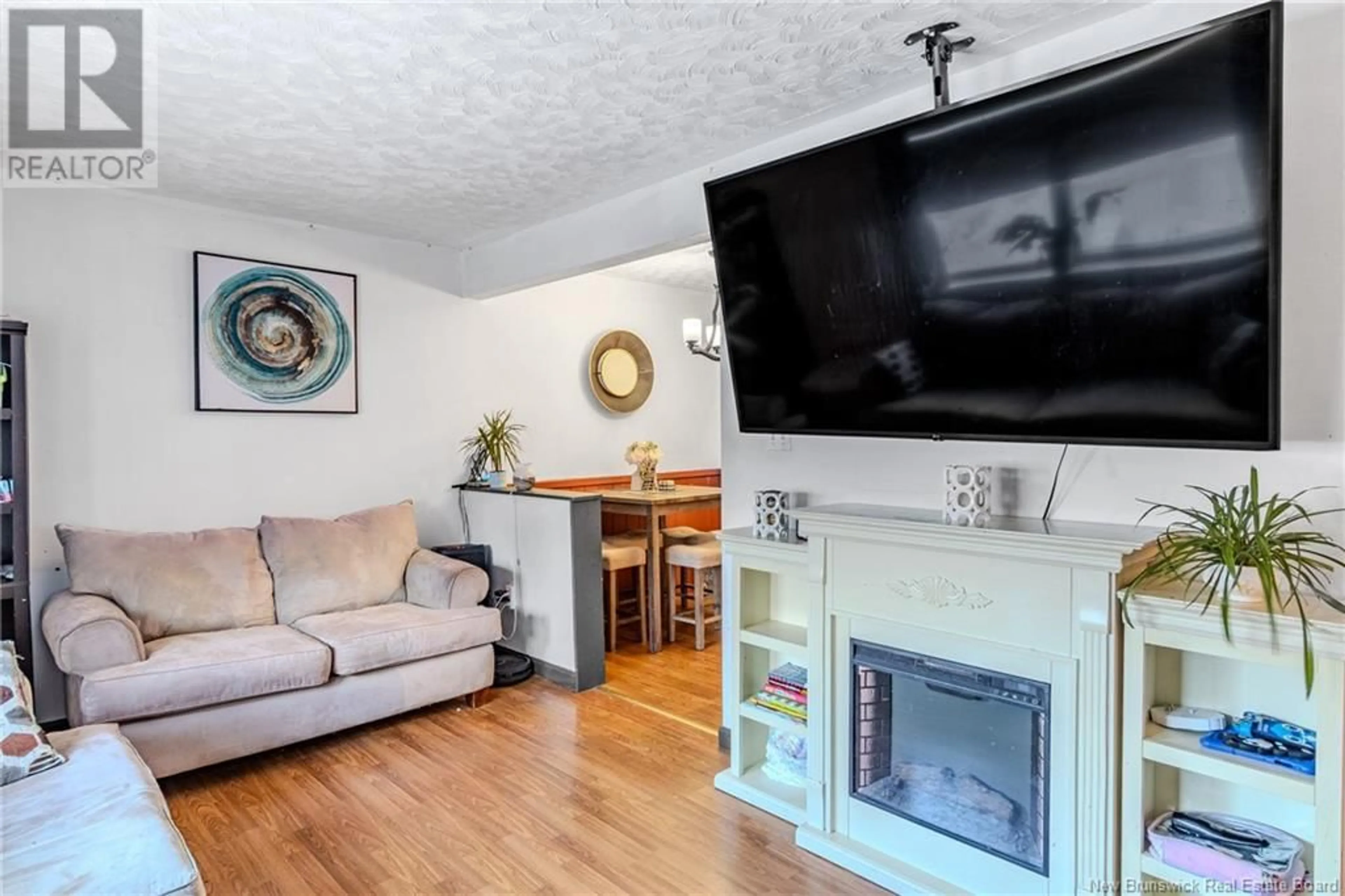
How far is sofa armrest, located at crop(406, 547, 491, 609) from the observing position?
3.56 m

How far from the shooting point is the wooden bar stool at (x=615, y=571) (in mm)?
4391

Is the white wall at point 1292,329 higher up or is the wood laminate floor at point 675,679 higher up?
the white wall at point 1292,329

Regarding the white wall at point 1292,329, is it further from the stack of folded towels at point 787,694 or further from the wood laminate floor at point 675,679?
the wood laminate floor at point 675,679

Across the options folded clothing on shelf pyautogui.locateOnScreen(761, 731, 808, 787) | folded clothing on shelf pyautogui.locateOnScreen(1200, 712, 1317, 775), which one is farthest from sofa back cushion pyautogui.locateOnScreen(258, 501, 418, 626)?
folded clothing on shelf pyautogui.locateOnScreen(1200, 712, 1317, 775)

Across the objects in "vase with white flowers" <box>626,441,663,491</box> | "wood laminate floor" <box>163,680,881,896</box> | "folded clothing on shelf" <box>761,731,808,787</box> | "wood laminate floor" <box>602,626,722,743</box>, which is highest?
"vase with white flowers" <box>626,441,663,491</box>

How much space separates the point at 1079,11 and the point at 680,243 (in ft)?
5.43

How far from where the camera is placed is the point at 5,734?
1973 millimetres

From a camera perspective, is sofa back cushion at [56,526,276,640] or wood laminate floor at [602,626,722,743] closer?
sofa back cushion at [56,526,276,640]

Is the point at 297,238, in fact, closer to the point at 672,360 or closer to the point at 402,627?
the point at 402,627

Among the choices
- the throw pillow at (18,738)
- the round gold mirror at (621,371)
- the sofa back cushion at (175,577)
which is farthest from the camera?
the round gold mirror at (621,371)

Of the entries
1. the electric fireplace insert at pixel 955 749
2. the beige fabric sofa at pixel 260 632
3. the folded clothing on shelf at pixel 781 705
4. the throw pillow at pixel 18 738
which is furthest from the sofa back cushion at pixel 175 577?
the electric fireplace insert at pixel 955 749

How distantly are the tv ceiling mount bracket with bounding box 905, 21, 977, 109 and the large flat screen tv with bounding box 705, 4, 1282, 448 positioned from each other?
288 millimetres

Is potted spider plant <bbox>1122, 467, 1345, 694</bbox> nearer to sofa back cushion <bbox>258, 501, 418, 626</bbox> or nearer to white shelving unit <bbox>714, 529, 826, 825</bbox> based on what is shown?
white shelving unit <bbox>714, 529, 826, 825</bbox>

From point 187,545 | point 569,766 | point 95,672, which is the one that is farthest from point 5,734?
point 569,766
